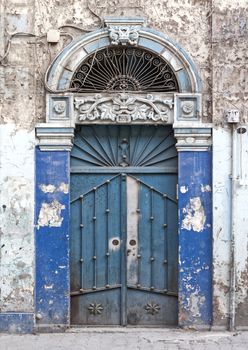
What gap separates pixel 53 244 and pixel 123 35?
2607 millimetres

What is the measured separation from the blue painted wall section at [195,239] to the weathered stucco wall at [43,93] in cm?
11

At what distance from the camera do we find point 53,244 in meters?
8.93

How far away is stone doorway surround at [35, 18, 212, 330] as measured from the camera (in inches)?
351

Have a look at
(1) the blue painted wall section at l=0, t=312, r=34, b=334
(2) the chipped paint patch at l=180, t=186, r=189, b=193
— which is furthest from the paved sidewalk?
(2) the chipped paint patch at l=180, t=186, r=189, b=193

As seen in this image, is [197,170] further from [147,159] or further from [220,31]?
[220,31]

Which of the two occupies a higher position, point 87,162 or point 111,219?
point 87,162

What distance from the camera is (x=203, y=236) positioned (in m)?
8.94

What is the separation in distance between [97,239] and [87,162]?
94 cm

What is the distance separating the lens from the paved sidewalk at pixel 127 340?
830 centimetres

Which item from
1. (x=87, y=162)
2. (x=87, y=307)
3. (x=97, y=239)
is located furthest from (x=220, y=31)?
Answer: (x=87, y=307)

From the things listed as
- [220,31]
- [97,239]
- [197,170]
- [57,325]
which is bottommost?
[57,325]

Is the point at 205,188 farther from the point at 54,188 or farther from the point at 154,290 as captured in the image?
the point at 54,188

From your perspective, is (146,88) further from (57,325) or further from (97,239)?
(57,325)

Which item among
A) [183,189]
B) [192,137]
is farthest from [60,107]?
[183,189]
